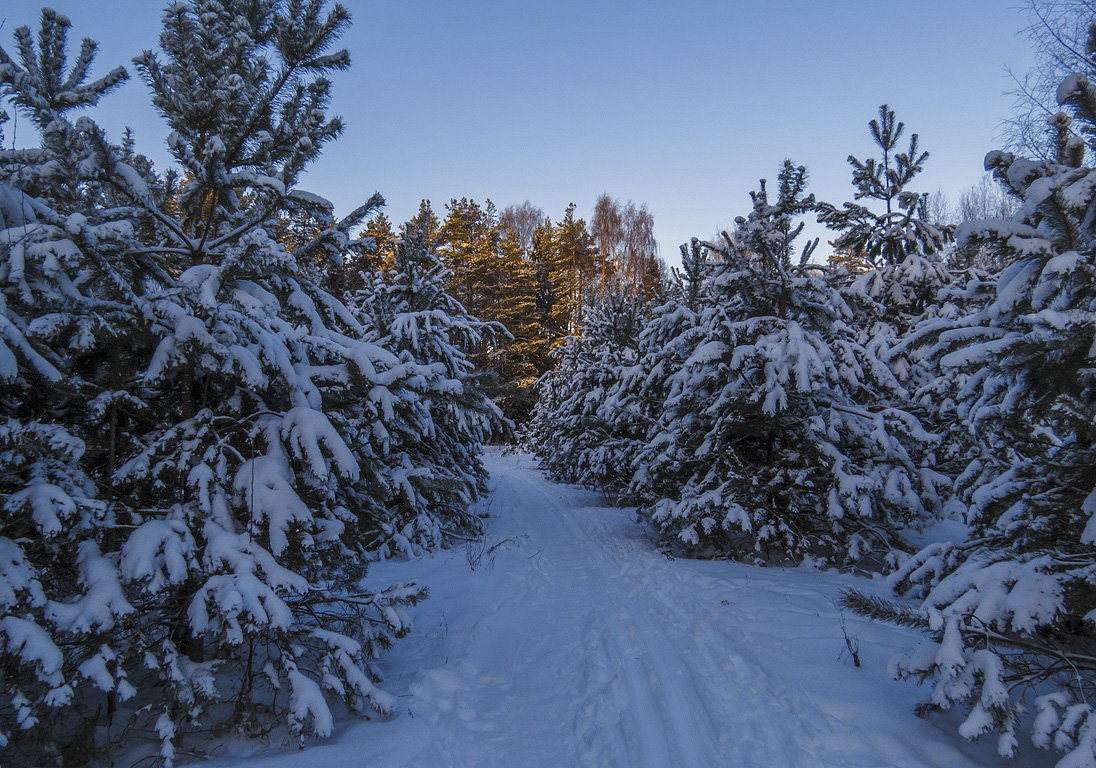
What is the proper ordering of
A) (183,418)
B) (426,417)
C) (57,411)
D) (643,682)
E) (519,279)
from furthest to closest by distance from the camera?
(519,279)
(426,417)
(643,682)
(183,418)
(57,411)

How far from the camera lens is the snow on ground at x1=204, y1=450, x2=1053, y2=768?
3365mm

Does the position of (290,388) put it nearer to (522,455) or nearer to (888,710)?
(888,710)

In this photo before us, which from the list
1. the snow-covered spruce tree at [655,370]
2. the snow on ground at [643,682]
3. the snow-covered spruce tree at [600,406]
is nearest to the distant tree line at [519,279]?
the snow-covered spruce tree at [600,406]

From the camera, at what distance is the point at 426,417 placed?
7488 millimetres

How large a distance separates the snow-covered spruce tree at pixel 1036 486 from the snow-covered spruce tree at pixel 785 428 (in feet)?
10.6

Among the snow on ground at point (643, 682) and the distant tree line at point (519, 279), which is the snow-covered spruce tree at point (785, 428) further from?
the distant tree line at point (519, 279)

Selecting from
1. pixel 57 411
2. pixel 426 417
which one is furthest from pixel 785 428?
pixel 57 411

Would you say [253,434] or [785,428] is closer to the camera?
[253,434]

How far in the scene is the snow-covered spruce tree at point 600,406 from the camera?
12.1 metres

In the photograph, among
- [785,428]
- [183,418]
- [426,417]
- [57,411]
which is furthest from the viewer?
[785,428]

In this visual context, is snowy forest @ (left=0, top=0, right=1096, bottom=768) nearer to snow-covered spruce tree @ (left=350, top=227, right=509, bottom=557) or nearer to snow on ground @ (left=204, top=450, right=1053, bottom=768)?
snow on ground @ (left=204, top=450, right=1053, bottom=768)

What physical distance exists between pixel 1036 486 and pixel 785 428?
4711 mm

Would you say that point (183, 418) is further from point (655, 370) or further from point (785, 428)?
point (785, 428)

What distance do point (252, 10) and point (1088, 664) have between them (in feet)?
24.7
